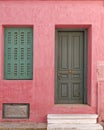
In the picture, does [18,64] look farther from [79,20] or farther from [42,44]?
[79,20]

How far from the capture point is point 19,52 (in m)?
7.27

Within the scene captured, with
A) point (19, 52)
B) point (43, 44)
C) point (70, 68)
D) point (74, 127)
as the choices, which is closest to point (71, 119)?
point (74, 127)

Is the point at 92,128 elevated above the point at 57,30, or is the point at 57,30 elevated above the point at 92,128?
the point at 57,30

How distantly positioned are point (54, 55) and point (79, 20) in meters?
1.33

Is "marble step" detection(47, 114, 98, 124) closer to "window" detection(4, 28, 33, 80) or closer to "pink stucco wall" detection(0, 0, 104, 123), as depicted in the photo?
"pink stucco wall" detection(0, 0, 104, 123)

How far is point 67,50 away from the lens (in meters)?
7.61

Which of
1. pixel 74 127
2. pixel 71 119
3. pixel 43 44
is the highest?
pixel 43 44

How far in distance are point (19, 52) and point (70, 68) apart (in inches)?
69.2

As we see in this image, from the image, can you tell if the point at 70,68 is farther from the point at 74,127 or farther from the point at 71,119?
the point at 74,127

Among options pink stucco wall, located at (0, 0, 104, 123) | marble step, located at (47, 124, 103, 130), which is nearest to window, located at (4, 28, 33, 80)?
pink stucco wall, located at (0, 0, 104, 123)

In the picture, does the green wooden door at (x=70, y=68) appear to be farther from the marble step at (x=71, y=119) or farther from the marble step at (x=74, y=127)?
the marble step at (x=74, y=127)

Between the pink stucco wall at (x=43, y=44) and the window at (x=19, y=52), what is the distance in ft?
0.84

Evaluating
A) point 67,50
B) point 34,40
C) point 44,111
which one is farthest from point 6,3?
point 44,111

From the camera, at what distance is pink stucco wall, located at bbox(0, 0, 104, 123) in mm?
7047
